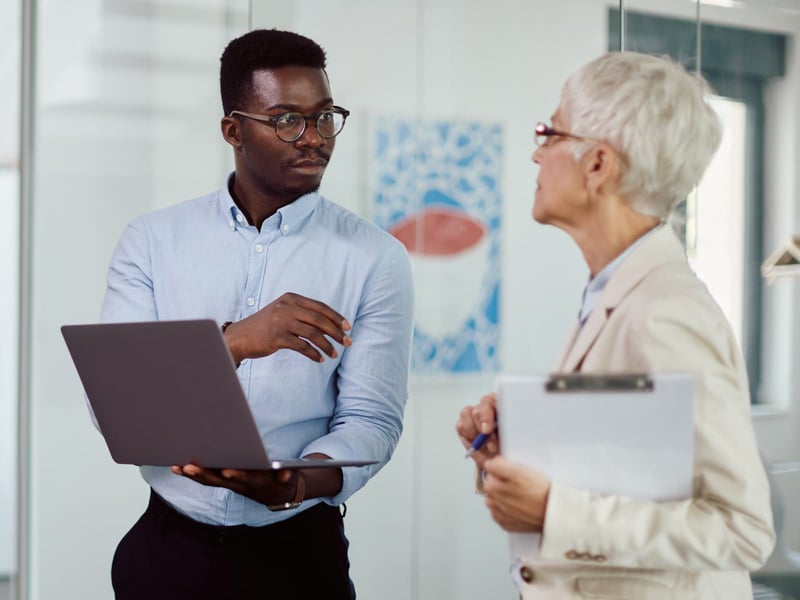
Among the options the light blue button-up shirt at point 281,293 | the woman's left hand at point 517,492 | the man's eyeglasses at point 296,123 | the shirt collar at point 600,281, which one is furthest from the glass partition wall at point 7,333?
the woman's left hand at point 517,492

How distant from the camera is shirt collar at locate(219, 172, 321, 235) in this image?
2.39m

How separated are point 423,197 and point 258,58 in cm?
72

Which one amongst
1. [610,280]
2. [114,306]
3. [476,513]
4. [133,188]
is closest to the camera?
[610,280]

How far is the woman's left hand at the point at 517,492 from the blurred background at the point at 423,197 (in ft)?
2.94

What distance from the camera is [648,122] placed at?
160 centimetres

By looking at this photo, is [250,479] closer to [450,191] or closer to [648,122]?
[648,122]

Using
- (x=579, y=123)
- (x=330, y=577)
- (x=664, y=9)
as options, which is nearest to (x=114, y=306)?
→ (x=330, y=577)

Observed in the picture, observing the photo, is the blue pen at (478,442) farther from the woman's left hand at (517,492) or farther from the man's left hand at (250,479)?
the man's left hand at (250,479)

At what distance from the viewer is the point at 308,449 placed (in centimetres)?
218

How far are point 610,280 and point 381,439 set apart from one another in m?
0.84

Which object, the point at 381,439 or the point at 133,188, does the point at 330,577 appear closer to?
the point at 381,439

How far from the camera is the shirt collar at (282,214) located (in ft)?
7.84

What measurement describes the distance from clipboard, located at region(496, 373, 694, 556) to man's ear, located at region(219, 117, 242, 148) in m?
1.17

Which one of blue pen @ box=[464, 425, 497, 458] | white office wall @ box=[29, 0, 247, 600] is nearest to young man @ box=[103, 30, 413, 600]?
blue pen @ box=[464, 425, 497, 458]
